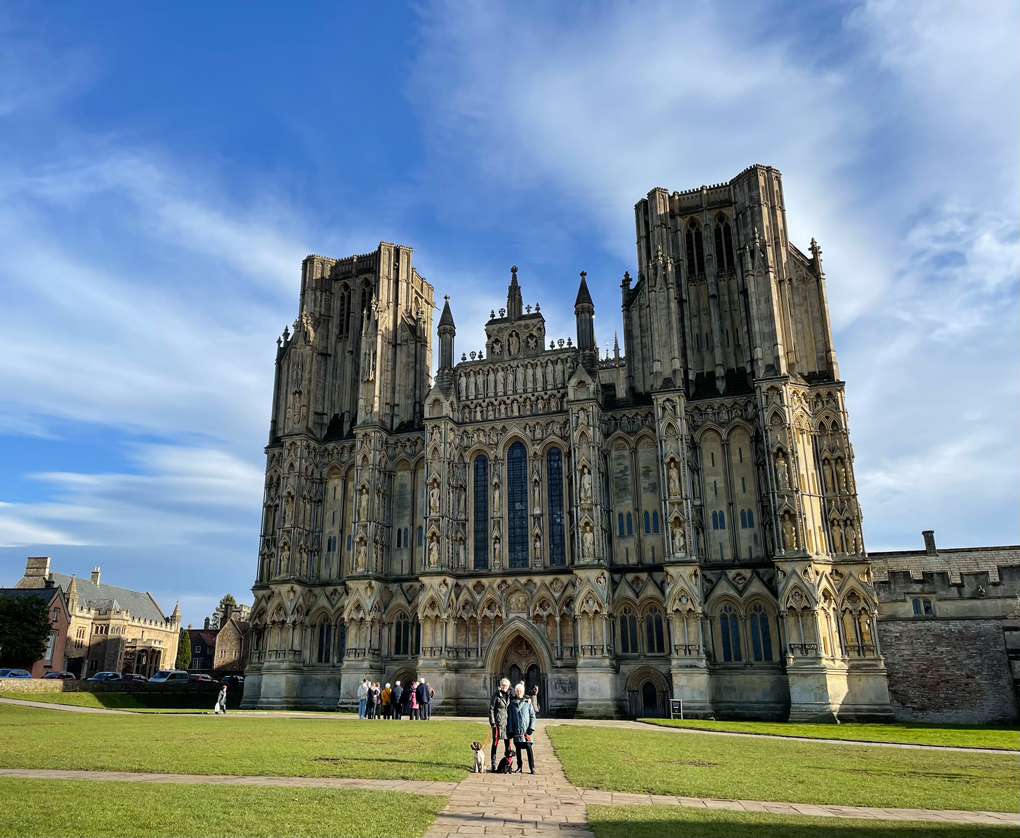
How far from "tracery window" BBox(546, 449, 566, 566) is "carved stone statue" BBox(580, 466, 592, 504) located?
110 inches

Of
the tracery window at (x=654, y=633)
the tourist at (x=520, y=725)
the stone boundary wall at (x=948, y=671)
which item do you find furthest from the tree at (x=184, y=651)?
the tourist at (x=520, y=725)

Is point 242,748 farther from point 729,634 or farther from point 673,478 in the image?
point 729,634

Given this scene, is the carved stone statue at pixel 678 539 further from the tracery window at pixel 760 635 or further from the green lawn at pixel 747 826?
the green lawn at pixel 747 826

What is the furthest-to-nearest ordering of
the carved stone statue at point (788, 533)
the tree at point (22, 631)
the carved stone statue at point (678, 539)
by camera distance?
the tree at point (22, 631), the carved stone statue at point (678, 539), the carved stone statue at point (788, 533)

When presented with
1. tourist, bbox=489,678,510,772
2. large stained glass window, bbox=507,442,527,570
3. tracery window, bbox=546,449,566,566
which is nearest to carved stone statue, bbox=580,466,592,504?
tracery window, bbox=546,449,566,566

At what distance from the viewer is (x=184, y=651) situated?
102062 millimetres

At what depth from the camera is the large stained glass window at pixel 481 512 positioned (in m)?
46.1

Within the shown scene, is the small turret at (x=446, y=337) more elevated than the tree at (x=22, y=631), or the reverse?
the small turret at (x=446, y=337)

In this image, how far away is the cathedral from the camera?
39531 mm

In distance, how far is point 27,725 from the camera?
25.8 metres

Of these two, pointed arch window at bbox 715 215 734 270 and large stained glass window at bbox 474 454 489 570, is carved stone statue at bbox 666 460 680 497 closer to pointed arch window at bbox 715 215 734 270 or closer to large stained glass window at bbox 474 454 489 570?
large stained glass window at bbox 474 454 489 570

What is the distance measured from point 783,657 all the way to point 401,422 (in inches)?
1066

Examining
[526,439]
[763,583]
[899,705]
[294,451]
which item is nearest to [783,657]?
[763,583]

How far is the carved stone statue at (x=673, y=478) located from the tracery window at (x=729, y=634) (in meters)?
6.56
